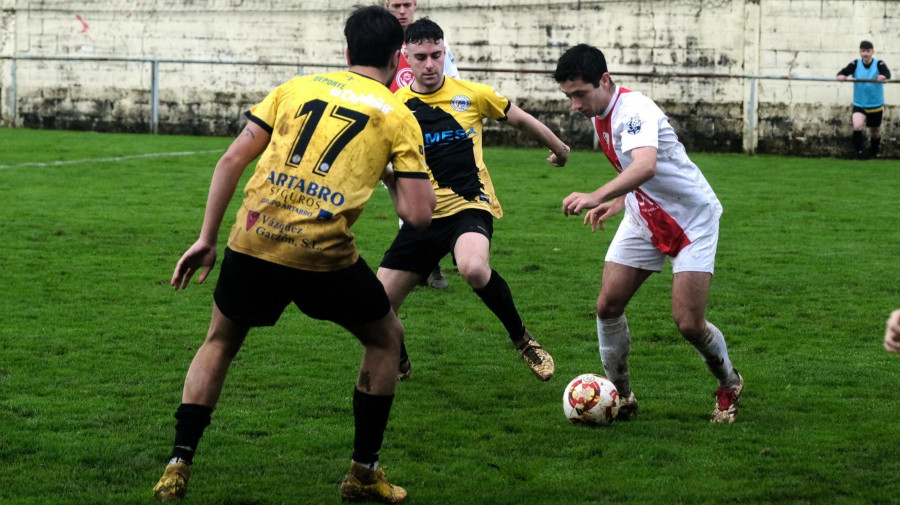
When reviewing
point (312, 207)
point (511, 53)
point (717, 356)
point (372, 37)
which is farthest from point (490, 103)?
point (511, 53)

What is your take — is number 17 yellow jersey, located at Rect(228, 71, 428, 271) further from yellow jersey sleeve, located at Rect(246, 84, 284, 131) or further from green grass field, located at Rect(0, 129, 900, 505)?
green grass field, located at Rect(0, 129, 900, 505)

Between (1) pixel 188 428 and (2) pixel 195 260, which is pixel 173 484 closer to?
(1) pixel 188 428

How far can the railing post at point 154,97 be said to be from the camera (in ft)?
81.3

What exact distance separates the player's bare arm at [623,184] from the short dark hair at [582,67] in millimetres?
427

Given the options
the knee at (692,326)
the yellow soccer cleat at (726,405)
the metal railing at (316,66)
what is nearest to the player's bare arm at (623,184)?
the knee at (692,326)

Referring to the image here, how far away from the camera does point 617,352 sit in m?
6.05

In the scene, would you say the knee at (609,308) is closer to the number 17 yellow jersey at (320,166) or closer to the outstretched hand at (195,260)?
the number 17 yellow jersey at (320,166)

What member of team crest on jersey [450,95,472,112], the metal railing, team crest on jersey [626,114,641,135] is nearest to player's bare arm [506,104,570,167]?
team crest on jersey [450,95,472,112]

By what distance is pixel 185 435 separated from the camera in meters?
4.50

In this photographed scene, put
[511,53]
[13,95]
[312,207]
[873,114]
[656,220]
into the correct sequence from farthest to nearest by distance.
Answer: [13,95] < [511,53] < [873,114] < [656,220] < [312,207]

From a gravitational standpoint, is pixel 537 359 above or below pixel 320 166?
below

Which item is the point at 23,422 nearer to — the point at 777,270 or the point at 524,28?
the point at 777,270

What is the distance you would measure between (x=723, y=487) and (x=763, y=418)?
1.23 metres

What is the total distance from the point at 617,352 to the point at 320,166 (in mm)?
2391
